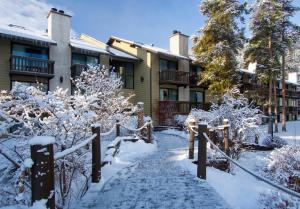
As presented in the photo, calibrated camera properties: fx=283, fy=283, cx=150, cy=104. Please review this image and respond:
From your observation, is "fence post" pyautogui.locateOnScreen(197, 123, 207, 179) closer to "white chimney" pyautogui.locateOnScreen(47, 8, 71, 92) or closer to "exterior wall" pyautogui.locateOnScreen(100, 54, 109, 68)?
"white chimney" pyautogui.locateOnScreen(47, 8, 71, 92)

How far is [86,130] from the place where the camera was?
660cm

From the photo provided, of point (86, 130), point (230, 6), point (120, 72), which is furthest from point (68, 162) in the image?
point (230, 6)

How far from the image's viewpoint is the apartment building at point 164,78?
25172 millimetres

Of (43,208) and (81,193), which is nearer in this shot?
(43,208)

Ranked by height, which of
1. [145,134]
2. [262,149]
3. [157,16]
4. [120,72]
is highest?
[157,16]

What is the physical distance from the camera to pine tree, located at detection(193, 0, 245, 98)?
931 inches

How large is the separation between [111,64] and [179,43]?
7.57m

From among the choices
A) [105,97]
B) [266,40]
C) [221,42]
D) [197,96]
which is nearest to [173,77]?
[221,42]

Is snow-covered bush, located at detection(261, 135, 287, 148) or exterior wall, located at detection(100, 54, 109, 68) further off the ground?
exterior wall, located at detection(100, 54, 109, 68)

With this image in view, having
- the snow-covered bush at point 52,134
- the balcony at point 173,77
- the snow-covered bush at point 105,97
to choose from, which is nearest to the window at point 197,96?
the balcony at point 173,77

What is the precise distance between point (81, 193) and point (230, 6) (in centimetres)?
2230

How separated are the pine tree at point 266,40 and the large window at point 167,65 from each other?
22.6ft

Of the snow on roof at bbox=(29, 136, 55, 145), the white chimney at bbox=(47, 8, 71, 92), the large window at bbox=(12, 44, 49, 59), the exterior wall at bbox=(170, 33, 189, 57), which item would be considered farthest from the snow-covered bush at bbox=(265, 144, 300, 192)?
the exterior wall at bbox=(170, 33, 189, 57)

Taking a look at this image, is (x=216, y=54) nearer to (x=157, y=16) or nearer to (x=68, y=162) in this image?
(x=157, y=16)
